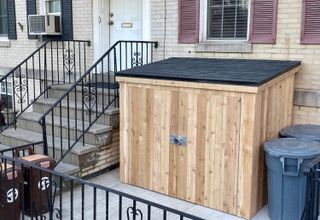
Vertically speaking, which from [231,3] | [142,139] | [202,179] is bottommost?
[202,179]

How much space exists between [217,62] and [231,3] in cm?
96

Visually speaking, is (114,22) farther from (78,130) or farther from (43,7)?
(78,130)

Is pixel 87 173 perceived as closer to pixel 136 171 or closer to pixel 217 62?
pixel 136 171

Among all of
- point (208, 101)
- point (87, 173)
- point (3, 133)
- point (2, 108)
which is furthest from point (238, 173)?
point (2, 108)

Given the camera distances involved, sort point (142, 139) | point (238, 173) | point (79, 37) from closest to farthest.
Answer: point (238, 173)
point (142, 139)
point (79, 37)

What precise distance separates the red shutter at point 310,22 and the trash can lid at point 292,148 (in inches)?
56.1

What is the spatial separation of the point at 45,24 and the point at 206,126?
4.37m

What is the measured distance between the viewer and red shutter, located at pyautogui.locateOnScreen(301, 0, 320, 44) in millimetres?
4820

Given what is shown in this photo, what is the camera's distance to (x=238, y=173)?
13.9 ft

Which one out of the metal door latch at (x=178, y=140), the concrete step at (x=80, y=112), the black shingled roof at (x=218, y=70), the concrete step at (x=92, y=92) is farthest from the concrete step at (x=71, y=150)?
the metal door latch at (x=178, y=140)

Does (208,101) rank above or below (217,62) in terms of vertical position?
below

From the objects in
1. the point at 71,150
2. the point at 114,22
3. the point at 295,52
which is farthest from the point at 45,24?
the point at 295,52

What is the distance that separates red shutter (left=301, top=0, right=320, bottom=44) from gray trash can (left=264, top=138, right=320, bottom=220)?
4.71 feet

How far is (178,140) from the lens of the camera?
4.66m
